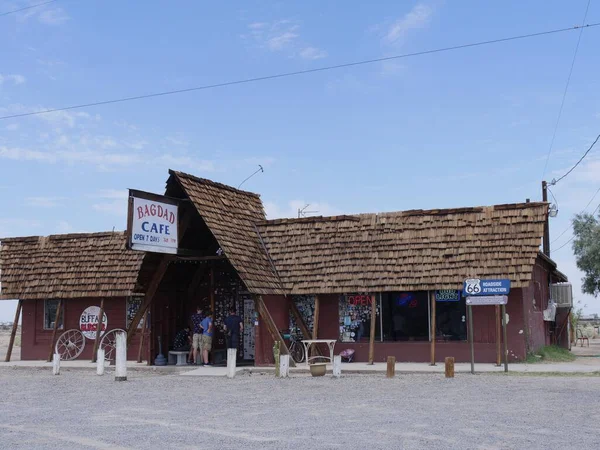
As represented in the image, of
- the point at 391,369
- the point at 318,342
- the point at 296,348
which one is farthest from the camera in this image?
the point at 296,348

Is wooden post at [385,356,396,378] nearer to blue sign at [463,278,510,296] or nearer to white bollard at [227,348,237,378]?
blue sign at [463,278,510,296]

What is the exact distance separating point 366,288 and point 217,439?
12.6 metres

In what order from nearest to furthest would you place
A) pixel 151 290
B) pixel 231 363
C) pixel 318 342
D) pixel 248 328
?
pixel 231 363 < pixel 151 290 < pixel 318 342 < pixel 248 328

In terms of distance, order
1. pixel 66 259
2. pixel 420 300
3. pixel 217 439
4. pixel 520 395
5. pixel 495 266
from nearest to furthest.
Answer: pixel 217 439 < pixel 520 395 < pixel 495 266 < pixel 420 300 < pixel 66 259

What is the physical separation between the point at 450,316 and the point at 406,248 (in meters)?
2.32

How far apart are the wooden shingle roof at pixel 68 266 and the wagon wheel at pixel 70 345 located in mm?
1606

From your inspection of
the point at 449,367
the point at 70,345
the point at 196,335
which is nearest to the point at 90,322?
the point at 70,345

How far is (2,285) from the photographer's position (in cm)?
2708

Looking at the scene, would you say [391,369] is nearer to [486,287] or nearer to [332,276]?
[486,287]

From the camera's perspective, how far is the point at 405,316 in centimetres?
2234

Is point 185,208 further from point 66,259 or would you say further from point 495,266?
point 495,266

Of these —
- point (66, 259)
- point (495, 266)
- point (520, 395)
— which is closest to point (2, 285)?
point (66, 259)

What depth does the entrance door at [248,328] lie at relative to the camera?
2423 cm

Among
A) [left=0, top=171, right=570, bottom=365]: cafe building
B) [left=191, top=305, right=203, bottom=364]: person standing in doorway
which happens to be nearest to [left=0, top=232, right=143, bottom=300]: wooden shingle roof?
[left=0, top=171, right=570, bottom=365]: cafe building
